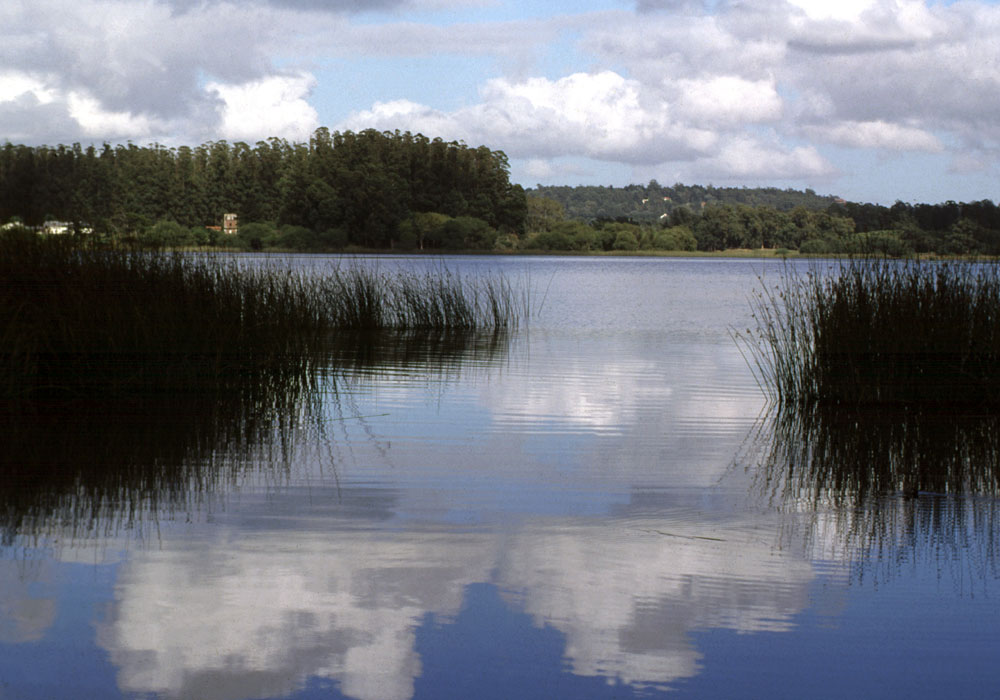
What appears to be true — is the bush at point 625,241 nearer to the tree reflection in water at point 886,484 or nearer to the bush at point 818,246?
the bush at point 818,246

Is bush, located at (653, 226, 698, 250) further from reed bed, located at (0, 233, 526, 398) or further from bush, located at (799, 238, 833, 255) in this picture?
reed bed, located at (0, 233, 526, 398)

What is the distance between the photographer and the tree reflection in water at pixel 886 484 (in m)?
4.09

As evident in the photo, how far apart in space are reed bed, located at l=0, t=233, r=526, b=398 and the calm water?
43cm

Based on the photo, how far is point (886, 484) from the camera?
534cm

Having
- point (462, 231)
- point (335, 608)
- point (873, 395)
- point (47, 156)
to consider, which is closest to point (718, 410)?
→ point (873, 395)

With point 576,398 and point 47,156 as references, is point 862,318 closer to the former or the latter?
point 576,398

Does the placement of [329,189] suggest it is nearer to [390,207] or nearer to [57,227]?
[390,207]

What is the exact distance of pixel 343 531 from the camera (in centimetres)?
424

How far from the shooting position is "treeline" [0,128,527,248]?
42.6 m

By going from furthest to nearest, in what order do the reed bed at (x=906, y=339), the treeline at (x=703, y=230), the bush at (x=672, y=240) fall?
the bush at (x=672, y=240) < the treeline at (x=703, y=230) < the reed bed at (x=906, y=339)

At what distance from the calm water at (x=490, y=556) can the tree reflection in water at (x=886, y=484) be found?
0.02 m

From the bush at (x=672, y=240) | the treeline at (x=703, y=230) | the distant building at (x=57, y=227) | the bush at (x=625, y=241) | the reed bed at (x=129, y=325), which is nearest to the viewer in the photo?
the reed bed at (x=129, y=325)

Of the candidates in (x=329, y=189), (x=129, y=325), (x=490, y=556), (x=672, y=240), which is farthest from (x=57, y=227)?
(x=672, y=240)

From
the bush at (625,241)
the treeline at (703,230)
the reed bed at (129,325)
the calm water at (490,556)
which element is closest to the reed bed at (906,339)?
the calm water at (490,556)
